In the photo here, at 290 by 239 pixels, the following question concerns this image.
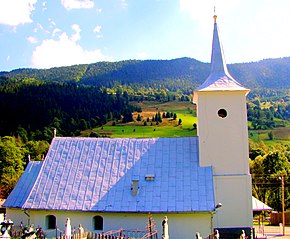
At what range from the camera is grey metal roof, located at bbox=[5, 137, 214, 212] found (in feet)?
79.9

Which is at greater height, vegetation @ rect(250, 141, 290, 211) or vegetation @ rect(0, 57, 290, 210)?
vegetation @ rect(0, 57, 290, 210)

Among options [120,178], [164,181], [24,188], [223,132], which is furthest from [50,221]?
[223,132]

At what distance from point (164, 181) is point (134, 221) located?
3169 mm

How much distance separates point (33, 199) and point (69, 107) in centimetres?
8431

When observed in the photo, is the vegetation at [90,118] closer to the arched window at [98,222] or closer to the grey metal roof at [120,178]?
the grey metal roof at [120,178]

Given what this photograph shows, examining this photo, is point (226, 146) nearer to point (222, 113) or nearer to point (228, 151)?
point (228, 151)

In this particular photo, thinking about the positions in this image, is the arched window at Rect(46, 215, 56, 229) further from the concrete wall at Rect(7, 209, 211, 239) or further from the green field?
the green field

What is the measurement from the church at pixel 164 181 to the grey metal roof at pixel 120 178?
0.06m

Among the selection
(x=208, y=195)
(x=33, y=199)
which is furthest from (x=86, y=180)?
(x=208, y=195)

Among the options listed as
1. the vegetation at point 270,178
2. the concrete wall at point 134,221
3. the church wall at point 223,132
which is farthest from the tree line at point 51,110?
the church wall at point 223,132

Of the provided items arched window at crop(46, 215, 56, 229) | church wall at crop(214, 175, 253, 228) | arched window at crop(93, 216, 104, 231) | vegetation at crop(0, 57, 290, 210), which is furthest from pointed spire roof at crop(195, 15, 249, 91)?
vegetation at crop(0, 57, 290, 210)

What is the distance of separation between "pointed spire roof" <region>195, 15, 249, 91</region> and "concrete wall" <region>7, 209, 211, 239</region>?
27.3 ft

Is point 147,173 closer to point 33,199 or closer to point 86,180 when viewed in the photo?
point 86,180

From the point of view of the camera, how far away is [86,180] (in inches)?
1030
